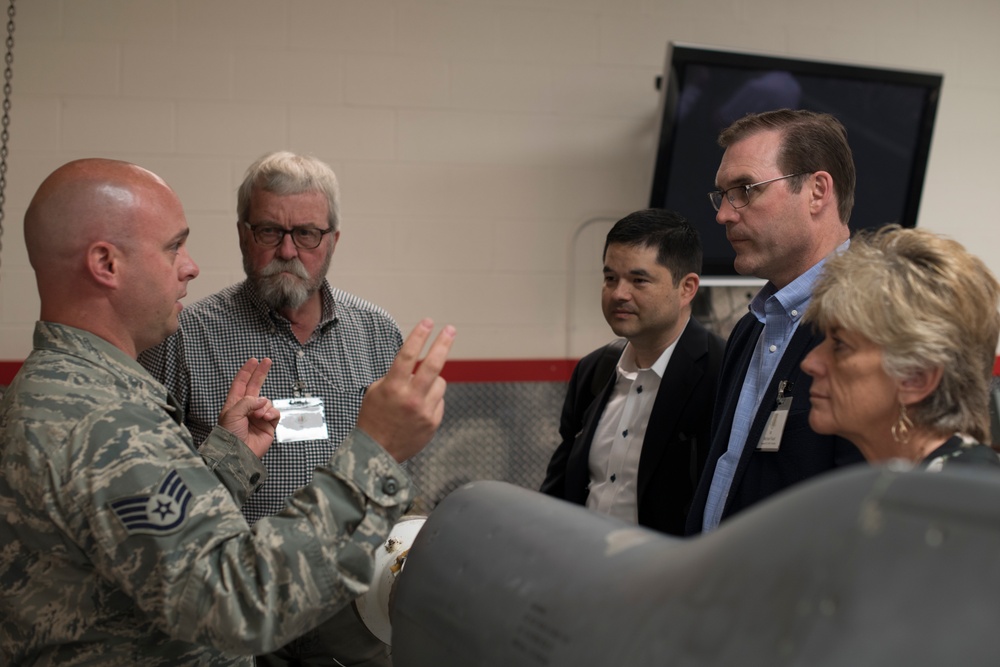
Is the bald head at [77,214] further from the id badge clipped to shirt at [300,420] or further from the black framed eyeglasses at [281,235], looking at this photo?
the black framed eyeglasses at [281,235]

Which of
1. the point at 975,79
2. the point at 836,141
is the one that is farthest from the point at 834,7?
the point at 836,141

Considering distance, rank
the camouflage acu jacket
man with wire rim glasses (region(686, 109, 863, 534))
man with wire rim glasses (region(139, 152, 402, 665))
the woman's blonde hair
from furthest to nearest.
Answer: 1. man with wire rim glasses (region(139, 152, 402, 665))
2. man with wire rim glasses (region(686, 109, 863, 534))
3. the woman's blonde hair
4. the camouflage acu jacket

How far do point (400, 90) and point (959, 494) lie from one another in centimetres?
351

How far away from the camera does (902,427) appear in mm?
1292

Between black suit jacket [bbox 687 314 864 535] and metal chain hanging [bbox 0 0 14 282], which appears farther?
metal chain hanging [bbox 0 0 14 282]

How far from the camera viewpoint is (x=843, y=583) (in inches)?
25.1

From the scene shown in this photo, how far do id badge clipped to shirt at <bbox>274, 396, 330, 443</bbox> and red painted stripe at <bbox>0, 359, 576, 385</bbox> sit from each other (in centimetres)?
152

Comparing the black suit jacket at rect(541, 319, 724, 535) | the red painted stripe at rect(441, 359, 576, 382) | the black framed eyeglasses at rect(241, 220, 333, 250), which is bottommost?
the red painted stripe at rect(441, 359, 576, 382)

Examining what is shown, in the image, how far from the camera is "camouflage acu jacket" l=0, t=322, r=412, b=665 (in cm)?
114

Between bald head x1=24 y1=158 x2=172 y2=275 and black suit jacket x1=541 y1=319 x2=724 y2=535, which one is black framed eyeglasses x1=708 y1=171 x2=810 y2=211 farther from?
bald head x1=24 y1=158 x2=172 y2=275

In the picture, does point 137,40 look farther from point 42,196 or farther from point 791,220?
point 791,220

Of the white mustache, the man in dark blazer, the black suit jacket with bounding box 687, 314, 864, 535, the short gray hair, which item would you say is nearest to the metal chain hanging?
the short gray hair

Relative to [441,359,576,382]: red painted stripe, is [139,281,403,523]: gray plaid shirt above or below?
above

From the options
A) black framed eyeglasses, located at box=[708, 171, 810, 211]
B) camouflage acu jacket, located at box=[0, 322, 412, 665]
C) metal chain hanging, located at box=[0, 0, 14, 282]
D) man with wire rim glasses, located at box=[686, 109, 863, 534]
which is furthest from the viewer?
metal chain hanging, located at box=[0, 0, 14, 282]
